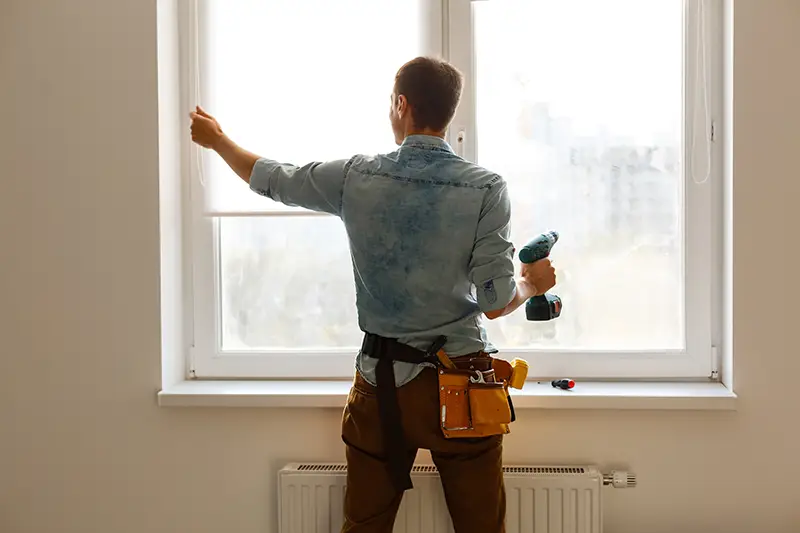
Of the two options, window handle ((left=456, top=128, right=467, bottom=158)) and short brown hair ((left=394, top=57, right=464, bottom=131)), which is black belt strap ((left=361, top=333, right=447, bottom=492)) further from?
window handle ((left=456, top=128, right=467, bottom=158))

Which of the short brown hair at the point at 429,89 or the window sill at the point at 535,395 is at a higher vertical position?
the short brown hair at the point at 429,89

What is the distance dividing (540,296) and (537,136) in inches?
21.0

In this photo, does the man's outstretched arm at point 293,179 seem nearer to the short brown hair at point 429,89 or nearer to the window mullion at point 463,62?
the short brown hair at point 429,89

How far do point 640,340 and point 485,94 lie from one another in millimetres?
819

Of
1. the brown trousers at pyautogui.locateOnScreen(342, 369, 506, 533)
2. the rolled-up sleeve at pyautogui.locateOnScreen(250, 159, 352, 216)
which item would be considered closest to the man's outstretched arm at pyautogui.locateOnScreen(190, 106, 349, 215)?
the rolled-up sleeve at pyautogui.locateOnScreen(250, 159, 352, 216)

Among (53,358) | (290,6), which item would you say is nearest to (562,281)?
(290,6)

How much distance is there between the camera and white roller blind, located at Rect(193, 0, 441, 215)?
2043mm

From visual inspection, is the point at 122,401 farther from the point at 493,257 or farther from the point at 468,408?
the point at 493,257

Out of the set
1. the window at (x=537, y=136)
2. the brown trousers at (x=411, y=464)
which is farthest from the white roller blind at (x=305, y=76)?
the brown trousers at (x=411, y=464)

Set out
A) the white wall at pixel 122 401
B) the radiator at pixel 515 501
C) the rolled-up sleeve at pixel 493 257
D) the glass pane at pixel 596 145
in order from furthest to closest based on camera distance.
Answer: the glass pane at pixel 596 145
the white wall at pixel 122 401
the radiator at pixel 515 501
the rolled-up sleeve at pixel 493 257

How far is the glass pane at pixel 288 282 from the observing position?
209cm

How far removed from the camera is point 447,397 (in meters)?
1.57

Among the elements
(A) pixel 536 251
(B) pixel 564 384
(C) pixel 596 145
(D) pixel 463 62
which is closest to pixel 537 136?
(C) pixel 596 145

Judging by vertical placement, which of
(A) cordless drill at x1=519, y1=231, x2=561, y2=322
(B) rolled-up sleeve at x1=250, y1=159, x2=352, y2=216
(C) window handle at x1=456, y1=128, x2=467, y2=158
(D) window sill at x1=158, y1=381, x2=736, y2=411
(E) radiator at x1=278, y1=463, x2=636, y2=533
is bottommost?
(E) radiator at x1=278, y1=463, x2=636, y2=533
